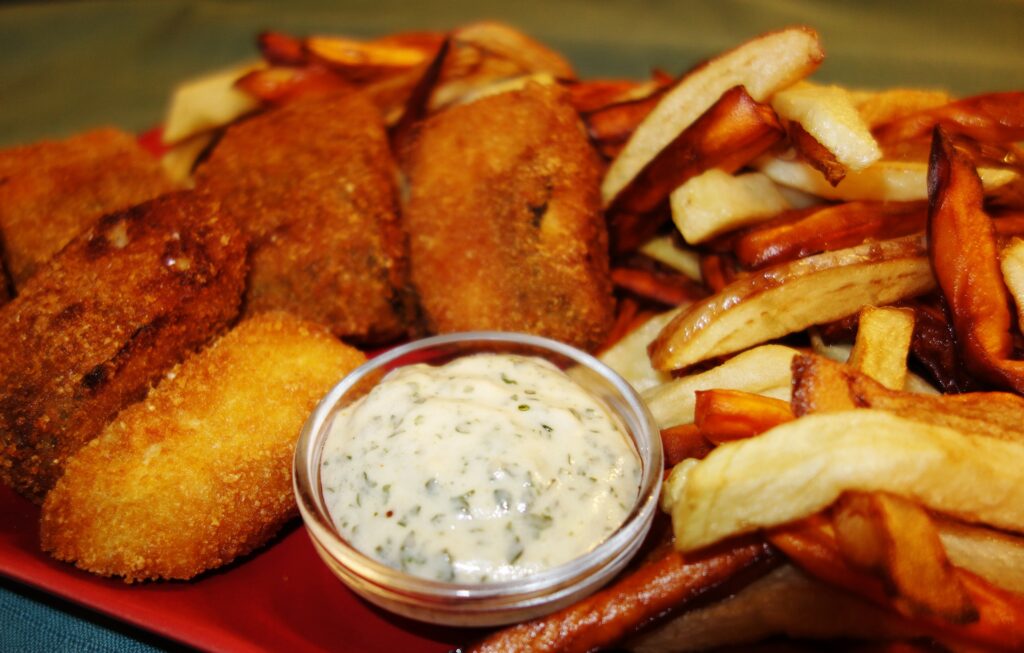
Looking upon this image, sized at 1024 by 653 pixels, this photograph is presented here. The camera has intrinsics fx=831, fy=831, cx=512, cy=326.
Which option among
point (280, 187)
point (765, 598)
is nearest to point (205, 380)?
point (280, 187)

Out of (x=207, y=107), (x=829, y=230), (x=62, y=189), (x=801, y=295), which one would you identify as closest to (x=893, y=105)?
(x=829, y=230)

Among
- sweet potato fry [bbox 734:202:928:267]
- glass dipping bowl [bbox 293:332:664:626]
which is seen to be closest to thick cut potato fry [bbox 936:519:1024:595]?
glass dipping bowl [bbox 293:332:664:626]

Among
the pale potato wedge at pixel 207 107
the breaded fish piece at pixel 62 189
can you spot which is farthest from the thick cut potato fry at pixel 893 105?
the breaded fish piece at pixel 62 189

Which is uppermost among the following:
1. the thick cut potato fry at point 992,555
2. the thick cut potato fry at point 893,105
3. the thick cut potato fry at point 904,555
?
the thick cut potato fry at point 893,105

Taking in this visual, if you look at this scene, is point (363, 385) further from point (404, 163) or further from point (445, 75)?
point (445, 75)

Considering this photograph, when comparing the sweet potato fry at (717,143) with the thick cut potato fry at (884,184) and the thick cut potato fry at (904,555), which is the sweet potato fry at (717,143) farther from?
the thick cut potato fry at (904,555)

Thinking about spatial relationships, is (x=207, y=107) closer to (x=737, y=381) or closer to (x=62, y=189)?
(x=62, y=189)

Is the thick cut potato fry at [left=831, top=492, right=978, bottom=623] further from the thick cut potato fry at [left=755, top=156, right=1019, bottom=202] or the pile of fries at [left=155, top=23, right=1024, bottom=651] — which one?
the thick cut potato fry at [left=755, top=156, right=1019, bottom=202]
